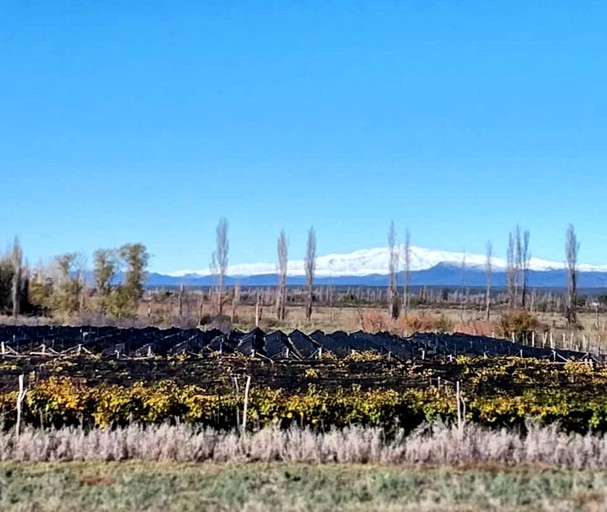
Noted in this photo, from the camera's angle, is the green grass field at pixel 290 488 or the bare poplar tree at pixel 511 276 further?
the bare poplar tree at pixel 511 276

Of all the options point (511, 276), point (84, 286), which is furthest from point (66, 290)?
point (511, 276)

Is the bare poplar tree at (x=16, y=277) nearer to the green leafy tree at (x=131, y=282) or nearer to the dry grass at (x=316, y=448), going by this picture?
the green leafy tree at (x=131, y=282)

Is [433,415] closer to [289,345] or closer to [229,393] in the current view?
[229,393]

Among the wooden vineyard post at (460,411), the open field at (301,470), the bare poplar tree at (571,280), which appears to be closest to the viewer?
the open field at (301,470)

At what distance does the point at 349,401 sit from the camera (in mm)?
9898

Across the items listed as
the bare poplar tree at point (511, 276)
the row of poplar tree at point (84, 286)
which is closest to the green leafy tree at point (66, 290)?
the row of poplar tree at point (84, 286)

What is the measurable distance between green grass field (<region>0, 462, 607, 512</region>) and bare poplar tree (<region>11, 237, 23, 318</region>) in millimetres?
34129

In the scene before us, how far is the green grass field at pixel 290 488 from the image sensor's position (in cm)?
680

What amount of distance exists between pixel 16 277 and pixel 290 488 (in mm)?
37865

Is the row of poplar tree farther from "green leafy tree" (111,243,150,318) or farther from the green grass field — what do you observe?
the green grass field

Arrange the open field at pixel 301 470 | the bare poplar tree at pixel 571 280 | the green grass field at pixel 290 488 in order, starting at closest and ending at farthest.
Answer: the green grass field at pixel 290 488 → the open field at pixel 301 470 → the bare poplar tree at pixel 571 280

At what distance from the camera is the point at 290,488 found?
290 inches

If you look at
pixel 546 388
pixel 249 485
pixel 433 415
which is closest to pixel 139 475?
pixel 249 485

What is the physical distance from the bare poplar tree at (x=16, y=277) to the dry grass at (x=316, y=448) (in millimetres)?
33050
